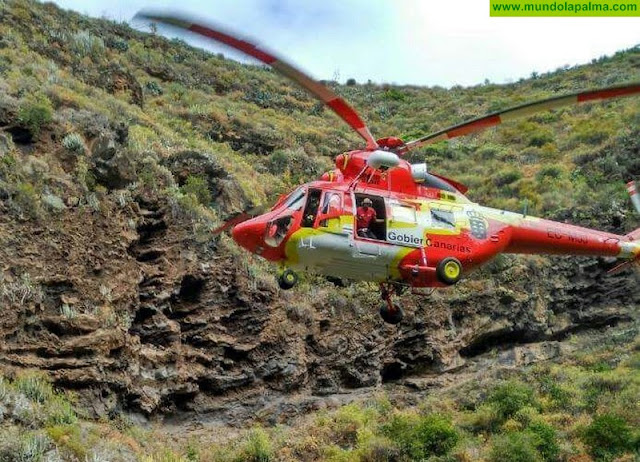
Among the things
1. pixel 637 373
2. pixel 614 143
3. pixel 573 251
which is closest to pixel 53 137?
pixel 573 251

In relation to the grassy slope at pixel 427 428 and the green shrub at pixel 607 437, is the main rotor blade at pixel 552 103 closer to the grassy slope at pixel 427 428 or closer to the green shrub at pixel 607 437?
the grassy slope at pixel 427 428

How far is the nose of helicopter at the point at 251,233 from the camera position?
1228 centimetres

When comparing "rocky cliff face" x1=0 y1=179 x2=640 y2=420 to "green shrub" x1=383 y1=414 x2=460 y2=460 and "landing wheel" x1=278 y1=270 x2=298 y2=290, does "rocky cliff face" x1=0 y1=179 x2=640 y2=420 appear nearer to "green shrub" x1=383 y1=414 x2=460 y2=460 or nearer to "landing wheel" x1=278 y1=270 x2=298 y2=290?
"green shrub" x1=383 y1=414 x2=460 y2=460

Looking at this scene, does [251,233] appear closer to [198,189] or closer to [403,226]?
[403,226]

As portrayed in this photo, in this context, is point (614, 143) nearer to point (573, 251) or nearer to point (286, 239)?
point (573, 251)

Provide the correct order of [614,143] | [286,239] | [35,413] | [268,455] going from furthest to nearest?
[614,143], [268,455], [286,239], [35,413]

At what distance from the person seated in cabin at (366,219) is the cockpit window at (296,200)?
96 centimetres

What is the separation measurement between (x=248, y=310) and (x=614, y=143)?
21.0 meters

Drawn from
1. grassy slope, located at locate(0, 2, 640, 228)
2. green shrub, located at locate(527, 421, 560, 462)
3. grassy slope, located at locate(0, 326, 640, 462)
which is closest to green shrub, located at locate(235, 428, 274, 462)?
grassy slope, located at locate(0, 326, 640, 462)

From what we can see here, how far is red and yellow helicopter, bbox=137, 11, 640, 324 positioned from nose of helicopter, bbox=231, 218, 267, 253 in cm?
2

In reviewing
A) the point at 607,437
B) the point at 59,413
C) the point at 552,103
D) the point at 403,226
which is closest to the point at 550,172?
the point at 607,437

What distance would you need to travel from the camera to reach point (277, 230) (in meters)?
12.3

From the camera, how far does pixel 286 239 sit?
40.1ft

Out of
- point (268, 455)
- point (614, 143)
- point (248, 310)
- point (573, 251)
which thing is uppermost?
point (614, 143)
